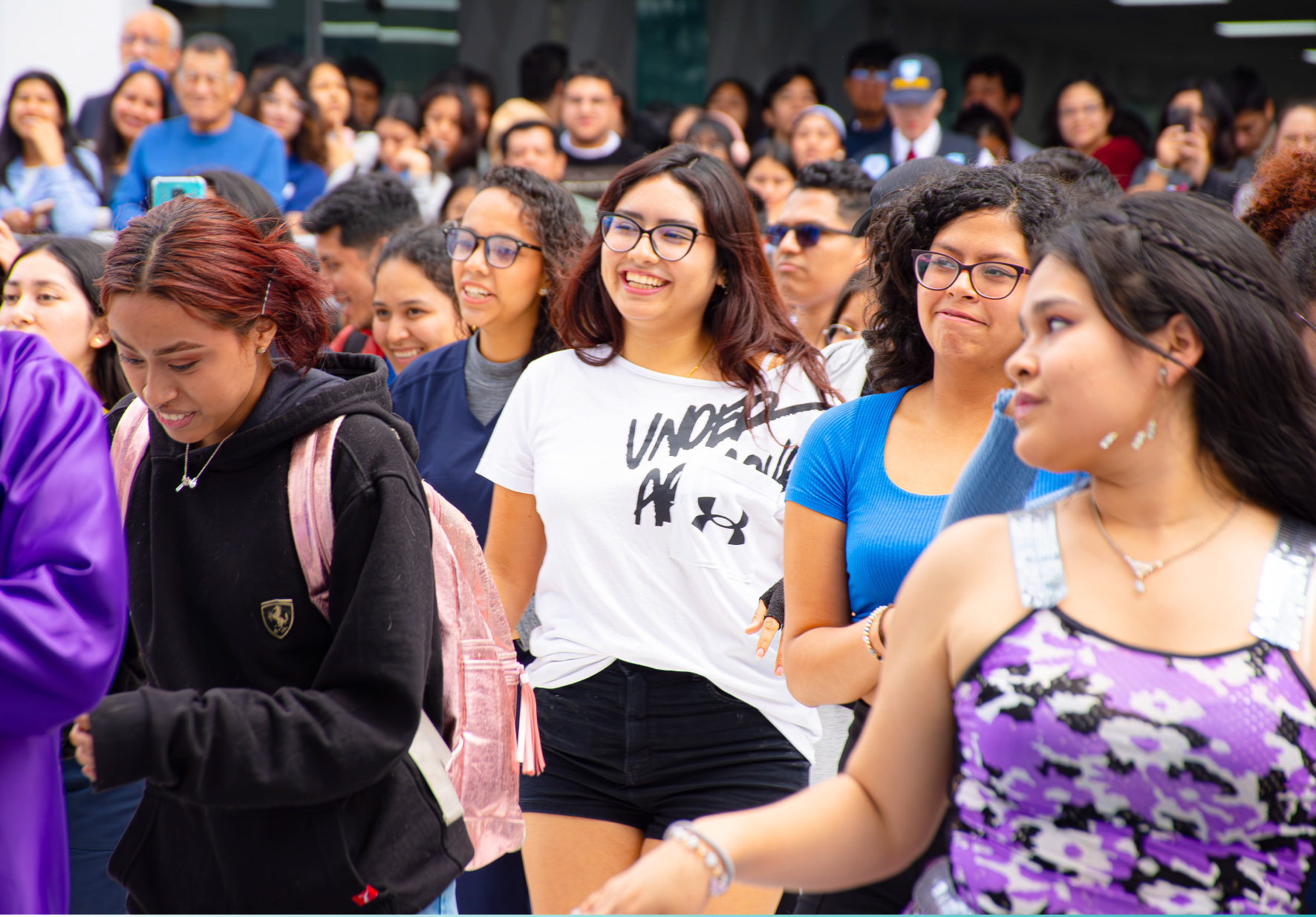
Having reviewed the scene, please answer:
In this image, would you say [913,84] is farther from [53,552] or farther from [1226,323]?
[53,552]

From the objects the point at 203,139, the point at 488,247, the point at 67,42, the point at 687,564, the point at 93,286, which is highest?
the point at 67,42

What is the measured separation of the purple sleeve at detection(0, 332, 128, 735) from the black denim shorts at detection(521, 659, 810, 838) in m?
1.19

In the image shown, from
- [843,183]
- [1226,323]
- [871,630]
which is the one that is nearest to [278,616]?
[871,630]

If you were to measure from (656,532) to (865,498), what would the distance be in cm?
60

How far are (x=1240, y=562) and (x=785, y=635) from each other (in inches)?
39.2

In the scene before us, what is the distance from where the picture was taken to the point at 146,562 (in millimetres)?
1979

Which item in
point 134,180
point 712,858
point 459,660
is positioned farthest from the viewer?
point 134,180

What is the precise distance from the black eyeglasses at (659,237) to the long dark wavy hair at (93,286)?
1.39m

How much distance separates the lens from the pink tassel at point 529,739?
97.8 inches

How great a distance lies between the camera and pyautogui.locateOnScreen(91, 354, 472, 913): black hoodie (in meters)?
1.72

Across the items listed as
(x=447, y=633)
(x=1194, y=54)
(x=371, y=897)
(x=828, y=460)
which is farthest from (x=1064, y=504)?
(x=1194, y=54)

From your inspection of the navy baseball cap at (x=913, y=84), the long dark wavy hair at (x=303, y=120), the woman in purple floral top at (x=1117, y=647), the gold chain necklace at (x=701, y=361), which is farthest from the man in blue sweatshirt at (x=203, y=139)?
the woman in purple floral top at (x=1117, y=647)

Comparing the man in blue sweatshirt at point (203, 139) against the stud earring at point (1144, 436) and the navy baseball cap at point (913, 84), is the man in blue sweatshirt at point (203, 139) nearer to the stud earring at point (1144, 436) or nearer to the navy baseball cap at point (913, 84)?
the navy baseball cap at point (913, 84)

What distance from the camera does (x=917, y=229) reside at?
94.5 inches
